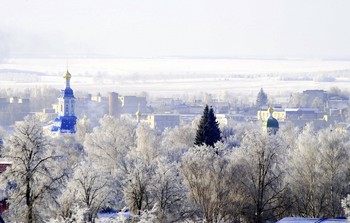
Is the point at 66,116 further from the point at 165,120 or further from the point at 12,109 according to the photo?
the point at 12,109

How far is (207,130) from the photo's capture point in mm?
55500

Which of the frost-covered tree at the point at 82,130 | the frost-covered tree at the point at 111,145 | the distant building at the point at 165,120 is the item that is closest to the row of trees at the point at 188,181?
the frost-covered tree at the point at 111,145

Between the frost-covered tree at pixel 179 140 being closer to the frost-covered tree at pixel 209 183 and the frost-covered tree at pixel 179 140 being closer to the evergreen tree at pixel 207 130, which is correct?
the evergreen tree at pixel 207 130

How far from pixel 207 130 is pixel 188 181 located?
9.30 m

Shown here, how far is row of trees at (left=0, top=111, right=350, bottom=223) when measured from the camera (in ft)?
117

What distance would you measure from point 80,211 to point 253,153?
19058 millimetres

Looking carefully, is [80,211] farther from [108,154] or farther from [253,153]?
[108,154]

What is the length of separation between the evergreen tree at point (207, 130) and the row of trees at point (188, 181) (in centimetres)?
124

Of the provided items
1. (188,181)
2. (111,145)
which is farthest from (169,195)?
(111,145)

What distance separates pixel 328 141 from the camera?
53.0 metres

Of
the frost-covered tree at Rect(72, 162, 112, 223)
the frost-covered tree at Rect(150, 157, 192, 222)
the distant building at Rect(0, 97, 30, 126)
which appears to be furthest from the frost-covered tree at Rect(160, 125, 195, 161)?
the distant building at Rect(0, 97, 30, 126)

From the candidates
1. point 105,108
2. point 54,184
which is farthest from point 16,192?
point 105,108

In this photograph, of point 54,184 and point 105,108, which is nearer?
point 54,184

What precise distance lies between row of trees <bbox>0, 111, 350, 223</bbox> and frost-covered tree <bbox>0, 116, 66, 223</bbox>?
30 millimetres
